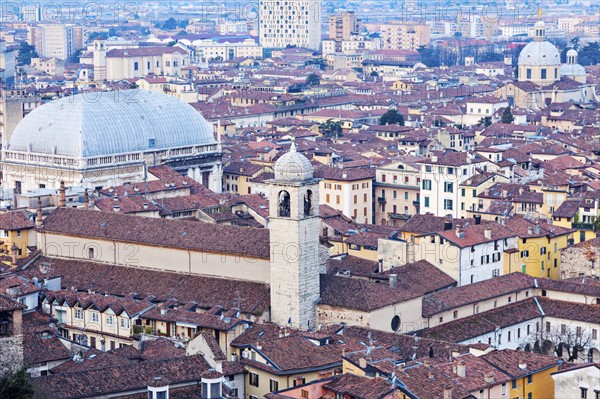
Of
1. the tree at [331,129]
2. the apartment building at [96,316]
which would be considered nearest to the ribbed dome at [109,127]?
the apartment building at [96,316]

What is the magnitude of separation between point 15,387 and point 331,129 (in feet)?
228

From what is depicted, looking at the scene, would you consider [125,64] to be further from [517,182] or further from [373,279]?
[373,279]

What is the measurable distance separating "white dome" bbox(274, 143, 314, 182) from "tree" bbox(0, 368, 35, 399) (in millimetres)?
15055

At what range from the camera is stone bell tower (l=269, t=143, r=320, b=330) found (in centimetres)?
4388

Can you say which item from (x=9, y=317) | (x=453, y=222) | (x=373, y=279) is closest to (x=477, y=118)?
(x=453, y=222)

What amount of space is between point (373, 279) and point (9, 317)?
16.9 meters

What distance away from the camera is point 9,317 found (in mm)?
32156

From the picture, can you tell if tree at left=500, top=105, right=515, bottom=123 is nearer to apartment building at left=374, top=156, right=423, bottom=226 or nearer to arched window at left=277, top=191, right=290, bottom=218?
apartment building at left=374, top=156, right=423, bottom=226

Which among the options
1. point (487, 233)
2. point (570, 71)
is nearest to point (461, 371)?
point (487, 233)

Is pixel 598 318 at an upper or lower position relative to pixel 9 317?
lower

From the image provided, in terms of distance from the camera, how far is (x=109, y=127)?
67875mm

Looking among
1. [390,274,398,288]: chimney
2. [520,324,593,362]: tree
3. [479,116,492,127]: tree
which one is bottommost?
[479,116,492,127]: tree

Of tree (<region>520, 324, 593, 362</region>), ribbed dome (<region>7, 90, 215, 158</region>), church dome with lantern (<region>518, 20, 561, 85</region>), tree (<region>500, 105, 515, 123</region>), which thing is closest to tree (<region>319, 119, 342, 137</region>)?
tree (<region>500, 105, 515, 123</region>)

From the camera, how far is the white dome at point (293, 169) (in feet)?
146
